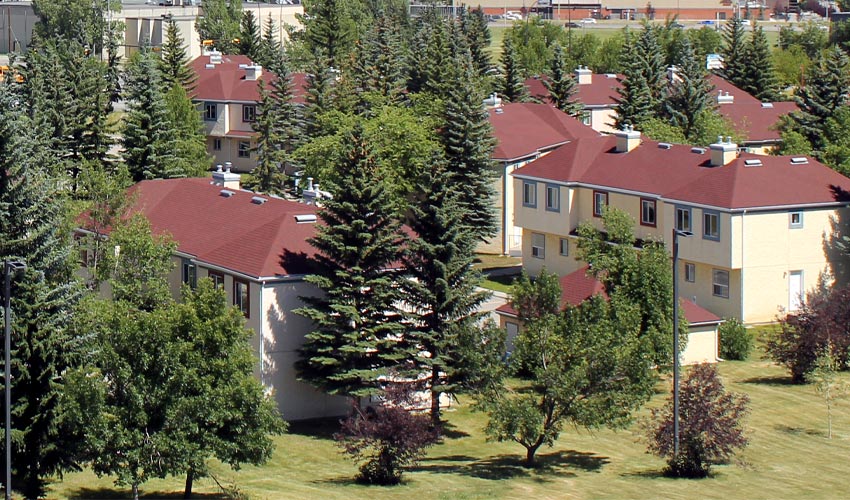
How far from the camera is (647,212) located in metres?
71.7

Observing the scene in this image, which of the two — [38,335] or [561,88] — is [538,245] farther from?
[38,335]

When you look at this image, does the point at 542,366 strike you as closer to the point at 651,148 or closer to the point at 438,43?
the point at 651,148

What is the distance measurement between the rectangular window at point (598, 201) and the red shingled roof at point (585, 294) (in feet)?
35.2

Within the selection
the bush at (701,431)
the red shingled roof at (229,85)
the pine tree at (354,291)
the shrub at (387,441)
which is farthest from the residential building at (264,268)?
the red shingled roof at (229,85)

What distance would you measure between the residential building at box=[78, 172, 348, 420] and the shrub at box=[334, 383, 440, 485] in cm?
710

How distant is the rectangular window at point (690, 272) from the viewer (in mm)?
69125

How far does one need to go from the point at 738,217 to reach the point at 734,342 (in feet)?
20.2

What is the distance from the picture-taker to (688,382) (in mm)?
48656

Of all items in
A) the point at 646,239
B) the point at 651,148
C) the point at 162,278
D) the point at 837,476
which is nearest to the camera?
the point at 837,476

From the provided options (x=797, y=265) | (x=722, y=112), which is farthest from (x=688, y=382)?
(x=722, y=112)

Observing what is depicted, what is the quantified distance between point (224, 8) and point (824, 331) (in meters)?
106

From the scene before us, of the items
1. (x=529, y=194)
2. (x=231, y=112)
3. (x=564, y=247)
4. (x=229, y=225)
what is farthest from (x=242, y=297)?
(x=231, y=112)

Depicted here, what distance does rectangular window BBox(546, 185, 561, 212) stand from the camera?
75812mm

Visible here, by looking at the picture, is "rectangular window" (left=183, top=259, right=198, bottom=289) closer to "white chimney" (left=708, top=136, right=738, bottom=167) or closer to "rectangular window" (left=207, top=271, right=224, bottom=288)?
"rectangular window" (left=207, top=271, right=224, bottom=288)
